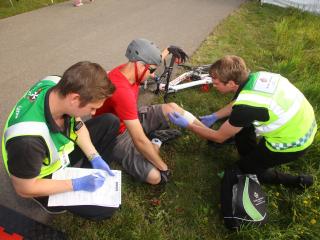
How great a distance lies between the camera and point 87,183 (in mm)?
2393

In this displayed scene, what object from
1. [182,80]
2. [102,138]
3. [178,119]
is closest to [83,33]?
[182,80]

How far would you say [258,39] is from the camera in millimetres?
7102

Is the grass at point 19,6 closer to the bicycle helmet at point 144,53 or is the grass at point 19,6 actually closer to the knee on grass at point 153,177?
the bicycle helmet at point 144,53

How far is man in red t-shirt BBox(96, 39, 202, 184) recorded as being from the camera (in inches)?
114

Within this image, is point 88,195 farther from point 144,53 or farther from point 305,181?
point 305,181

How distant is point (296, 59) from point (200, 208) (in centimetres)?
335

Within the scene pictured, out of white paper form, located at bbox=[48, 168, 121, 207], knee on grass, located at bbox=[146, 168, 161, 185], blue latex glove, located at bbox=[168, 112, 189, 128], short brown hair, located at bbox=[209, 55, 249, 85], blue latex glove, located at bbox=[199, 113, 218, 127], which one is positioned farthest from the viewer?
blue latex glove, located at bbox=[199, 113, 218, 127]

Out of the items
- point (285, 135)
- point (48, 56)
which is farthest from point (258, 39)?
point (285, 135)

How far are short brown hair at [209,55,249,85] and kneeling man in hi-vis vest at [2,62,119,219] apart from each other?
3.89 ft

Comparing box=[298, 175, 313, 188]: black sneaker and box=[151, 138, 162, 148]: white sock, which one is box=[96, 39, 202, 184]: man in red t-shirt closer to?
box=[151, 138, 162, 148]: white sock

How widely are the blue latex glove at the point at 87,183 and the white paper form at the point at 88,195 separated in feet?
0.09

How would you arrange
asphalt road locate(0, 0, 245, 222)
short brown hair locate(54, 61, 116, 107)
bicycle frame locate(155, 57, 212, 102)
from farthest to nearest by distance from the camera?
asphalt road locate(0, 0, 245, 222) < bicycle frame locate(155, 57, 212, 102) < short brown hair locate(54, 61, 116, 107)

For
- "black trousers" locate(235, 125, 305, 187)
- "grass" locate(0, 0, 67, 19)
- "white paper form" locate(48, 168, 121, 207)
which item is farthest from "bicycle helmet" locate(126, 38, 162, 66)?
"grass" locate(0, 0, 67, 19)

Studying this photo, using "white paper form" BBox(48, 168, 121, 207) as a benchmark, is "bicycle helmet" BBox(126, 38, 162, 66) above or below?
above
